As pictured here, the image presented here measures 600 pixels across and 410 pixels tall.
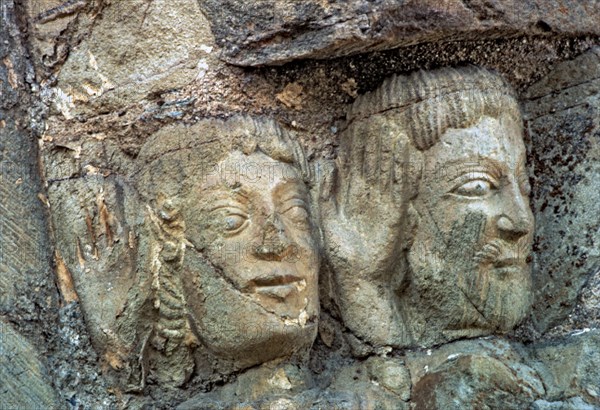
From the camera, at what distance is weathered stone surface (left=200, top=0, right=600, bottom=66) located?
2986 mm

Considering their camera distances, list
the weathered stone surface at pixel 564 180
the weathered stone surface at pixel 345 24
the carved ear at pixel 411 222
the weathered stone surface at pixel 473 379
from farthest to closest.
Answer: the weathered stone surface at pixel 564 180, the carved ear at pixel 411 222, the weathered stone surface at pixel 473 379, the weathered stone surface at pixel 345 24

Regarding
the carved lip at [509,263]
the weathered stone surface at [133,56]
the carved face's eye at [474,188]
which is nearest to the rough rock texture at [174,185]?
the weathered stone surface at [133,56]

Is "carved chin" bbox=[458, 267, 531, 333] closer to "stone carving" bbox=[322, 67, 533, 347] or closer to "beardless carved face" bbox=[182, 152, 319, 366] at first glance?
"stone carving" bbox=[322, 67, 533, 347]

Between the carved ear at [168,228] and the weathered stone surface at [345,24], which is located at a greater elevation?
the weathered stone surface at [345,24]

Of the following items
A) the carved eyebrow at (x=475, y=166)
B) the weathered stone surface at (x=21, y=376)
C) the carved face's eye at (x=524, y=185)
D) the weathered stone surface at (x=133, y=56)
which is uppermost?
the weathered stone surface at (x=133, y=56)

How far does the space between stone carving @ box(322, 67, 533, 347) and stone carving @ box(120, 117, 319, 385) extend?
137mm

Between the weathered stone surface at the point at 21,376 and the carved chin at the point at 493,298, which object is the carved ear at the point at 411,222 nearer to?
the carved chin at the point at 493,298

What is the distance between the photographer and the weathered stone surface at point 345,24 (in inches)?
118

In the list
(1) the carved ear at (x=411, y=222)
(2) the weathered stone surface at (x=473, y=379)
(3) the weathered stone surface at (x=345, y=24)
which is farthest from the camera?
(1) the carved ear at (x=411, y=222)

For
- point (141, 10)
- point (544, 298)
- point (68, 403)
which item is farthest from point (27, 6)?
point (544, 298)

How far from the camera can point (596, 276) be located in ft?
10.8

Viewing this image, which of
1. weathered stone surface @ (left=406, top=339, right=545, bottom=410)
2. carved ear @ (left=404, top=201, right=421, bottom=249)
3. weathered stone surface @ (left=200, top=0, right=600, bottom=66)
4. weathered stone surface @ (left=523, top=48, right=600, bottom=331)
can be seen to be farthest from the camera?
weathered stone surface @ (left=523, top=48, right=600, bottom=331)

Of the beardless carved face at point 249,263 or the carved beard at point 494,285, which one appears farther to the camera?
the carved beard at point 494,285

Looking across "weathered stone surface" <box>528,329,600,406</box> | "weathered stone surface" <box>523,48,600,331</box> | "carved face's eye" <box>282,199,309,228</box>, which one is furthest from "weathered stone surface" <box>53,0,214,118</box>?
"weathered stone surface" <box>528,329,600,406</box>
